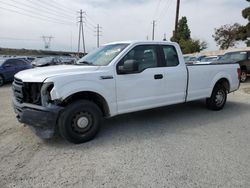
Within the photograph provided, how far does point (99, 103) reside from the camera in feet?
14.8

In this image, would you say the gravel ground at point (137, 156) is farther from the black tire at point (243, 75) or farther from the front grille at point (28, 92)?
the black tire at point (243, 75)

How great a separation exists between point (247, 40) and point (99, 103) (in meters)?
37.5

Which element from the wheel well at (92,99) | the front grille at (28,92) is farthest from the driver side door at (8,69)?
the wheel well at (92,99)

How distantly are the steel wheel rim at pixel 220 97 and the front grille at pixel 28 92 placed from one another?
4816 millimetres

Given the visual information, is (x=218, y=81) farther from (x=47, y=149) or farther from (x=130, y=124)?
(x=47, y=149)

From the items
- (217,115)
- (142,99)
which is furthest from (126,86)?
(217,115)

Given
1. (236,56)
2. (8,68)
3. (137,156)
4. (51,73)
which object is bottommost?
(137,156)

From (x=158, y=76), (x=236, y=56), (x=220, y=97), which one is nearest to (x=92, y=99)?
(x=158, y=76)

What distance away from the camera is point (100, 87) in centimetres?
424

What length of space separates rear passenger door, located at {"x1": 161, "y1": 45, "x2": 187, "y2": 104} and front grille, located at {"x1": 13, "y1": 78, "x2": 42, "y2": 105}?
2653mm

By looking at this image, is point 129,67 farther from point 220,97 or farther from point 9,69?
point 9,69

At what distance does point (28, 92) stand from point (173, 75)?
307cm

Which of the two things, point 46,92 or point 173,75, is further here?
point 173,75

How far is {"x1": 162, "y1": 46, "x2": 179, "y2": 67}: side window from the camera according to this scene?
5.29 meters
